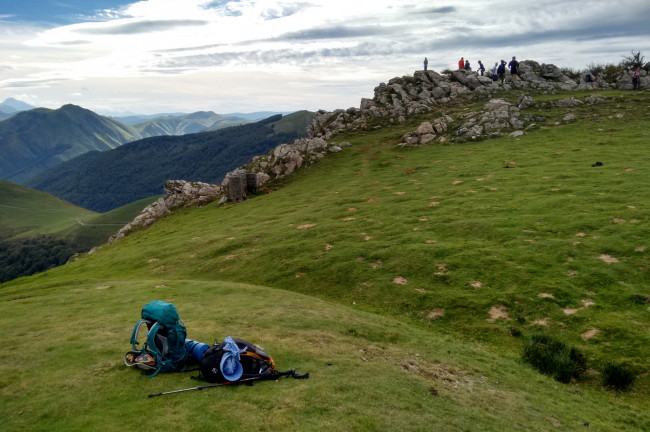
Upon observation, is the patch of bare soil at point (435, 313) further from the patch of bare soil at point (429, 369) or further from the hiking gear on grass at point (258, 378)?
the hiking gear on grass at point (258, 378)

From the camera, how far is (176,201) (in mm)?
81875

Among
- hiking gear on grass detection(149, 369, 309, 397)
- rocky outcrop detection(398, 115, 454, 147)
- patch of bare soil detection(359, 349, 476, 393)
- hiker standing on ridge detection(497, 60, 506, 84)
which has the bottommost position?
patch of bare soil detection(359, 349, 476, 393)

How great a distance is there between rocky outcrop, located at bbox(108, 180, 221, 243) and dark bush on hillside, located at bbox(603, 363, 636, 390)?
71.1 meters

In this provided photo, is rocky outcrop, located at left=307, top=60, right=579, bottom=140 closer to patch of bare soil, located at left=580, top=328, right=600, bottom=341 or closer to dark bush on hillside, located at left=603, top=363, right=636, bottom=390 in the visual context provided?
patch of bare soil, located at left=580, top=328, right=600, bottom=341

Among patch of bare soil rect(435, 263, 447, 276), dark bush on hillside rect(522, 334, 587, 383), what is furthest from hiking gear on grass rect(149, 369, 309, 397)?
patch of bare soil rect(435, 263, 447, 276)

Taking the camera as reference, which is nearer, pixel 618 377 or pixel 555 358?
pixel 618 377

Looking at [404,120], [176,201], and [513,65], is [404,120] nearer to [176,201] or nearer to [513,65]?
[513,65]

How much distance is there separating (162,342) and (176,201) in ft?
238

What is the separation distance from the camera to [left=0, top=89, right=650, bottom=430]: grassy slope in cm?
1273

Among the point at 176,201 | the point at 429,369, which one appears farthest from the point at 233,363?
the point at 176,201

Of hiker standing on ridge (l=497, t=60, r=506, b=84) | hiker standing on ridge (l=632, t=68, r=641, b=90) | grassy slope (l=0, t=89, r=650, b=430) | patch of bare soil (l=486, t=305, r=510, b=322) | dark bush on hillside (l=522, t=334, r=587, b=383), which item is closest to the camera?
grassy slope (l=0, t=89, r=650, b=430)

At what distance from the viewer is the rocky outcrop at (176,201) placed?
7776 centimetres

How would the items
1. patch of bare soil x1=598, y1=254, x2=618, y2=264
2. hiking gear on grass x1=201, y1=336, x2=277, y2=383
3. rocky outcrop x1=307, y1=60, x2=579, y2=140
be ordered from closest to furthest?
hiking gear on grass x1=201, y1=336, x2=277, y2=383 < patch of bare soil x1=598, y1=254, x2=618, y2=264 < rocky outcrop x1=307, y1=60, x2=579, y2=140

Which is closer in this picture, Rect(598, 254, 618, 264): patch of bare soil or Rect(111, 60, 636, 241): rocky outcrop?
Rect(598, 254, 618, 264): patch of bare soil
